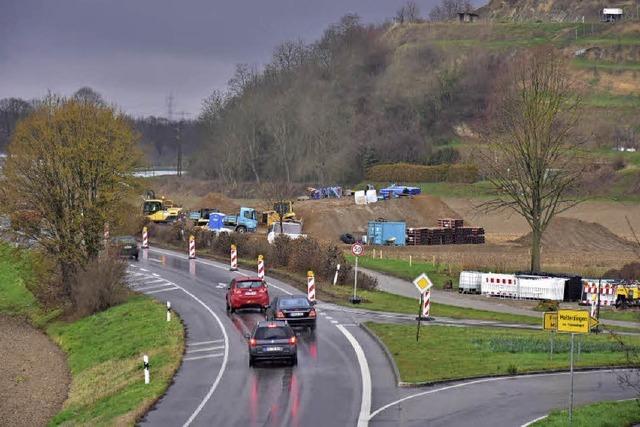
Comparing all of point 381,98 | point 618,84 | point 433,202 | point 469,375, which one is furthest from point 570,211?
point 469,375

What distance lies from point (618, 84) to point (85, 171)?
107 m

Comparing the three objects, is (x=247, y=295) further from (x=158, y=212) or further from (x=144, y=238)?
(x=158, y=212)

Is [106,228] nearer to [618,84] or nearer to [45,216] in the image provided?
[45,216]

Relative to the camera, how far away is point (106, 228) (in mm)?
55250

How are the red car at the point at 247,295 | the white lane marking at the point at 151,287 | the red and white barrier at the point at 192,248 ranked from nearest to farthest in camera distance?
the red car at the point at 247,295
the white lane marking at the point at 151,287
the red and white barrier at the point at 192,248

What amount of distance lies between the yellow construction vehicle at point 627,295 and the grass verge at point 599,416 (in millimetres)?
25089

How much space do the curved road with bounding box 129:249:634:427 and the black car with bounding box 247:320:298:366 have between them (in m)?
0.41

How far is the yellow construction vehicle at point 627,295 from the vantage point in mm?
49150

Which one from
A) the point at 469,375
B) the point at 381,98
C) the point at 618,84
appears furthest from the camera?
the point at 381,98

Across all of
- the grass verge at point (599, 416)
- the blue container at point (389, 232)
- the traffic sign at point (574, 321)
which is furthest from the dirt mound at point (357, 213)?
the traffic sign at point (574, 321)

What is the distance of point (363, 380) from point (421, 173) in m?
96.0

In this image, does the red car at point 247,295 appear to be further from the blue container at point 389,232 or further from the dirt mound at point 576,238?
the dirt mound at point 576,238

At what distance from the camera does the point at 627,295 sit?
161 ft

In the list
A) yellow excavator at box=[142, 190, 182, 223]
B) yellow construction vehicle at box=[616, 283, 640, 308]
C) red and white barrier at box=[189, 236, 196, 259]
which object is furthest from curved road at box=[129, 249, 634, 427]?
yellow excavator at box=[142, 190, 182, 223]
